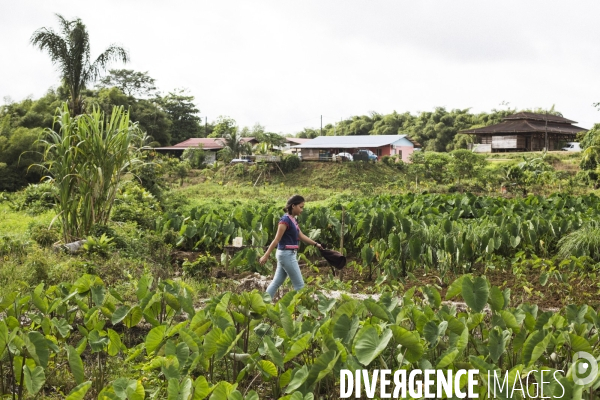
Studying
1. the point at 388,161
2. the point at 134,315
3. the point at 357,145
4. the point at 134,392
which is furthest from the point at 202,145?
the point at 134,392

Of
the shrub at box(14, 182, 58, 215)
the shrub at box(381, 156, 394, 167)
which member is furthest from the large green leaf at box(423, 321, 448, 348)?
Answer: the shrub at box(381, 156, 394, 167)

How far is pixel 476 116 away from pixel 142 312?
4270 cm

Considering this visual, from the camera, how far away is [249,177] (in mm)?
26766

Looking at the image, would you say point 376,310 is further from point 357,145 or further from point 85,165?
point 357,145

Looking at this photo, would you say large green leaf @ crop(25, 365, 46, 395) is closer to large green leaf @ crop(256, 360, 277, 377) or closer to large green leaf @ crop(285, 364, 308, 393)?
large green leaf @ crop(256, 360, 277, 377)

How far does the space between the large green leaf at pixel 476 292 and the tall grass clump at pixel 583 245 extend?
3918mm

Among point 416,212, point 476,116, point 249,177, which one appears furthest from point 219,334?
point 476,116

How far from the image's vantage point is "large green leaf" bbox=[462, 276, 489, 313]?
12.4 ft

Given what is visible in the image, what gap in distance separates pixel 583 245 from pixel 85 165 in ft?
19.6

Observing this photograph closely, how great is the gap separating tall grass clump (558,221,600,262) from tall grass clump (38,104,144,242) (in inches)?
215

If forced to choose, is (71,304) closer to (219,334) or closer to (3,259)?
(219,334)

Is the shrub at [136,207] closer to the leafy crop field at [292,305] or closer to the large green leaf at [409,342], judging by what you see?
the leafy crop field at [292,305]

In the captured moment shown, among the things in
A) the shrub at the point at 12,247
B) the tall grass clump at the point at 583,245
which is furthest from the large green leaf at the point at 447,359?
the shrub at the point at 12,247

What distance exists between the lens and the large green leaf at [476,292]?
3789mm
